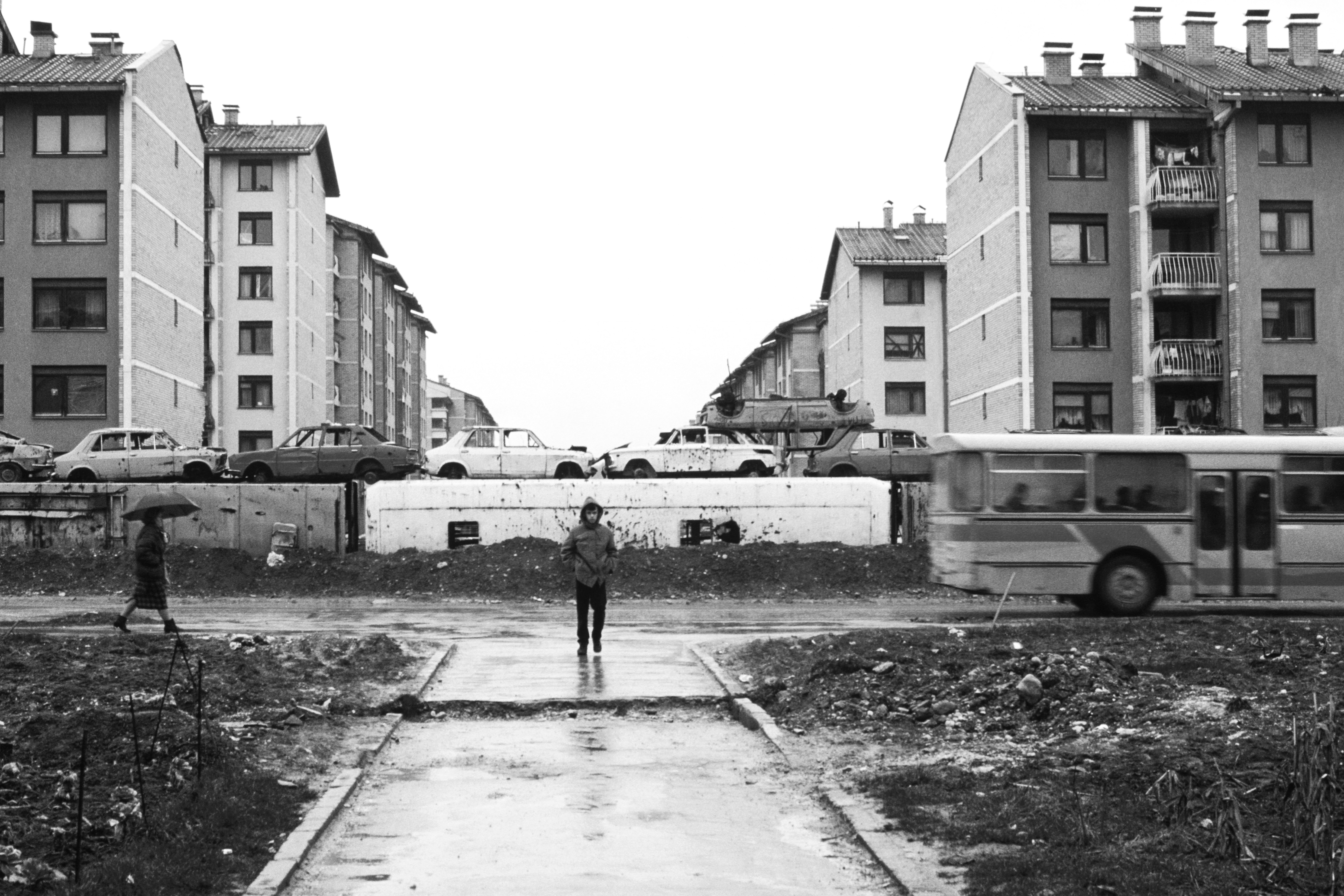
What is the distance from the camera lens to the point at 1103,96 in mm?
49812

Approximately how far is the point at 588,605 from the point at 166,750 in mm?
7714

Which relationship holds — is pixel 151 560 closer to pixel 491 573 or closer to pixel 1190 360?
pixel 491 573

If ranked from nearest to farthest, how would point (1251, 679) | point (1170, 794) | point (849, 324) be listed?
Answer: point (1170, 794) → point (1251, 679) → point (849, 324)

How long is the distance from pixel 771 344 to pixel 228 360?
40.2 meters

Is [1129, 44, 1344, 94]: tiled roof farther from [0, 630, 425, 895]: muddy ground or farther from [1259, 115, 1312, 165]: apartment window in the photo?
[0, 630, 425, 895]: muddy ground

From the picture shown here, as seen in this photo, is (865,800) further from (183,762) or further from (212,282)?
(212,282)

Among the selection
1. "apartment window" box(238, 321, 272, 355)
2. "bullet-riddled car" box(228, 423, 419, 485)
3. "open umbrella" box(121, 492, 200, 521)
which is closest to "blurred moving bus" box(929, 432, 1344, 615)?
"open umbrella" box(121, 492, 200, 521)

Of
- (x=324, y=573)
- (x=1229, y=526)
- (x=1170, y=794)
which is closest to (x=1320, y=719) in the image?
(x=1170, y=794)

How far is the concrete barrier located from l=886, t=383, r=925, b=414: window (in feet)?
124

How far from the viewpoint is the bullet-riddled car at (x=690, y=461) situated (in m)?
37.9

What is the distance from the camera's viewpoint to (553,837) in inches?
299

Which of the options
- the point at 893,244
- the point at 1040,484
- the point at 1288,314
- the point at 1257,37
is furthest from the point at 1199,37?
the point at 1040,484

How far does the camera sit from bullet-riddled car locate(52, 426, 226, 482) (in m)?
36.1

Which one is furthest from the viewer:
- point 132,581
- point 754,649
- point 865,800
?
point 132,581
